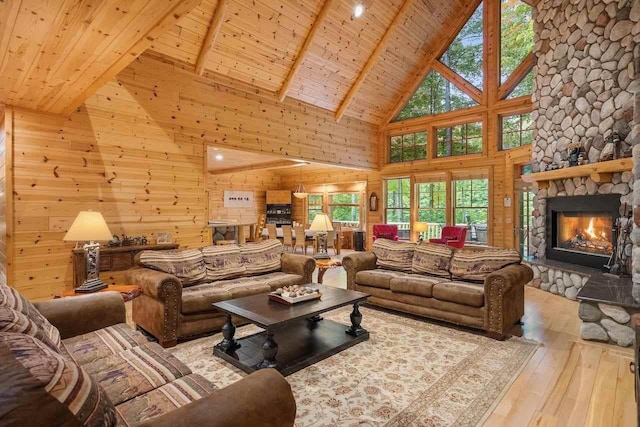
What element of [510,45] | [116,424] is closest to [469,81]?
[510,45]

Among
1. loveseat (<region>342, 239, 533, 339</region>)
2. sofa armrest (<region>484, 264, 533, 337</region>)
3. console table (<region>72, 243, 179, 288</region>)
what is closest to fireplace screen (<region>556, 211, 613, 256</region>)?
loveseat (<region>342, 239, 533, 339</region>)

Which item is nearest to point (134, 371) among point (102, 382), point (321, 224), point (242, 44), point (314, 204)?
point (102, 382)

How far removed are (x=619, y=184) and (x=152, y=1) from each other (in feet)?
18.8

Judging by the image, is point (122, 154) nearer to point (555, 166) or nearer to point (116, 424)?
point (116, 424)

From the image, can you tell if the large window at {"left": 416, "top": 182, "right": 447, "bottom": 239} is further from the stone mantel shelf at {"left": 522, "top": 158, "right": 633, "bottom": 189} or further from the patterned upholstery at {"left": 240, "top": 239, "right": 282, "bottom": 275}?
the patterned upholstery at {"left": 240, "top": 239, "right": 282, "bottom": 275}

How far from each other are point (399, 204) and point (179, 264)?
705 centimetres

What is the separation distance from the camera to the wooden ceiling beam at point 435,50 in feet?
26.5

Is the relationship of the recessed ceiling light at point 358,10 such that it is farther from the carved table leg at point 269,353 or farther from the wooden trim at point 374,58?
the carved table leg at point 269,353

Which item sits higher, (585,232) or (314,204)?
(314,204)

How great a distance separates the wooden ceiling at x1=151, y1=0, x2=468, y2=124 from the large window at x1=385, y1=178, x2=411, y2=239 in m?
2.09

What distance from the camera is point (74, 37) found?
94.8 inches

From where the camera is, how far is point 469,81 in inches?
325

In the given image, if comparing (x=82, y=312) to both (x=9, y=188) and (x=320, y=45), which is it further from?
(x=320, y=45)

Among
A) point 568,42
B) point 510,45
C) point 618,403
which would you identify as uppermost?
point 510,45
